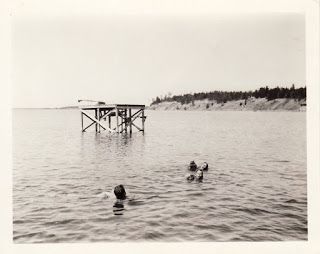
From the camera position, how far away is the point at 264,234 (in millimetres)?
→ 6453

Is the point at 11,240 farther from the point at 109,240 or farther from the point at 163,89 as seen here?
the point at 163,89

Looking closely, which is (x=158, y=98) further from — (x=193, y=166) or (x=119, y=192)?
(x=119, y=192)

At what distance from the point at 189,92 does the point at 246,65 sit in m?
1.24

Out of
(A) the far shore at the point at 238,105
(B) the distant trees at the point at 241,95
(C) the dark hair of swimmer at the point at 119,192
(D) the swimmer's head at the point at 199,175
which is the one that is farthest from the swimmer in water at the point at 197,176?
(C) the dark hair of swimmer at the point at 119,192

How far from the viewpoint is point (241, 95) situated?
853 cm

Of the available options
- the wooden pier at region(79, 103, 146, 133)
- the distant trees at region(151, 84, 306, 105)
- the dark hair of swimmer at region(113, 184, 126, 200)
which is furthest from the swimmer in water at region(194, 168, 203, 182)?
the wooden pier at region(79, 103, 146, 133)

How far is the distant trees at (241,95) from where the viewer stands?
7.07 metres

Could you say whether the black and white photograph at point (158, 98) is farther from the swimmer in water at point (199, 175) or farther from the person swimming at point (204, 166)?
the person swimming at point (204, 166)

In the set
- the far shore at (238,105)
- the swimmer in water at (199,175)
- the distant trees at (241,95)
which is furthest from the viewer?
the swimmer in water at (199,175)

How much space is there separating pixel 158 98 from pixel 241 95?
1.75 m

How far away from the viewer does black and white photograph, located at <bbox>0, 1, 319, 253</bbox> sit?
21.6 feet

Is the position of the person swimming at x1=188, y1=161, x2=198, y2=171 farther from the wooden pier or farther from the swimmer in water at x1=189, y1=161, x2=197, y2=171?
the wooden pier

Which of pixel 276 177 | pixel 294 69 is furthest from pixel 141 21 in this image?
pixel 276 177

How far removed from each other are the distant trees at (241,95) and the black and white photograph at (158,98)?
0.03m
